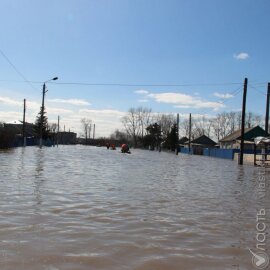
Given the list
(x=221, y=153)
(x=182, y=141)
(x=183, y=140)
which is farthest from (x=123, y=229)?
(x=183, y=140)

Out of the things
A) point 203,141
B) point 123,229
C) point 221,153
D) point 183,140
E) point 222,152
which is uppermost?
point 183,140

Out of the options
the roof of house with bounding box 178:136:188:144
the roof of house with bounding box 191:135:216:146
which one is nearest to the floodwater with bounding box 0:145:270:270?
the roof of house with bounding box 191:135:216:146

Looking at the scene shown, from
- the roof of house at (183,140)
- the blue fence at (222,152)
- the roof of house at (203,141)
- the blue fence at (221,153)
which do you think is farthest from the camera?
the roof of house at (183,140)

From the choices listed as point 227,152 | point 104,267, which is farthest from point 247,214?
point 227,152

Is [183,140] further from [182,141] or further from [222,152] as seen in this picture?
[222,152]

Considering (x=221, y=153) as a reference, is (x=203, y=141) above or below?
above

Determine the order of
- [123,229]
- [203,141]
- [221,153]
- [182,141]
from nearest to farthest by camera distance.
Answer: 1. [123,229]
2. [221,153]
3. [203,141]
4. [182,141]

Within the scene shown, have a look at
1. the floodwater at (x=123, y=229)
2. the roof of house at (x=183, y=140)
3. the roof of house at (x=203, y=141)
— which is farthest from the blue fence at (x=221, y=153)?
the roof of house at (x=183, y=140)

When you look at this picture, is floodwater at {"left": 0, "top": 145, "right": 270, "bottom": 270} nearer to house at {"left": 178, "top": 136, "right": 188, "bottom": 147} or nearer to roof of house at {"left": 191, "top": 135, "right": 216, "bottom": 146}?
roof of house at {"left": 191, "top": 135, "right": 216, "bottom": 146}

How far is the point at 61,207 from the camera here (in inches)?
355

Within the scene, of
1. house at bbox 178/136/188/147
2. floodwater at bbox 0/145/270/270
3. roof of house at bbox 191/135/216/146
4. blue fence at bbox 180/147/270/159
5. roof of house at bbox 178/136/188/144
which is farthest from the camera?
roof of house at bbox 178/136/188/144

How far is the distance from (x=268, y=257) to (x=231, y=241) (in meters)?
1.00

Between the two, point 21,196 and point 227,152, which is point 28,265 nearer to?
point 21,196

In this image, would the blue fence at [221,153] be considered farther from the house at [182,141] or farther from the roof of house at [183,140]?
the roof of house at [183,140]
